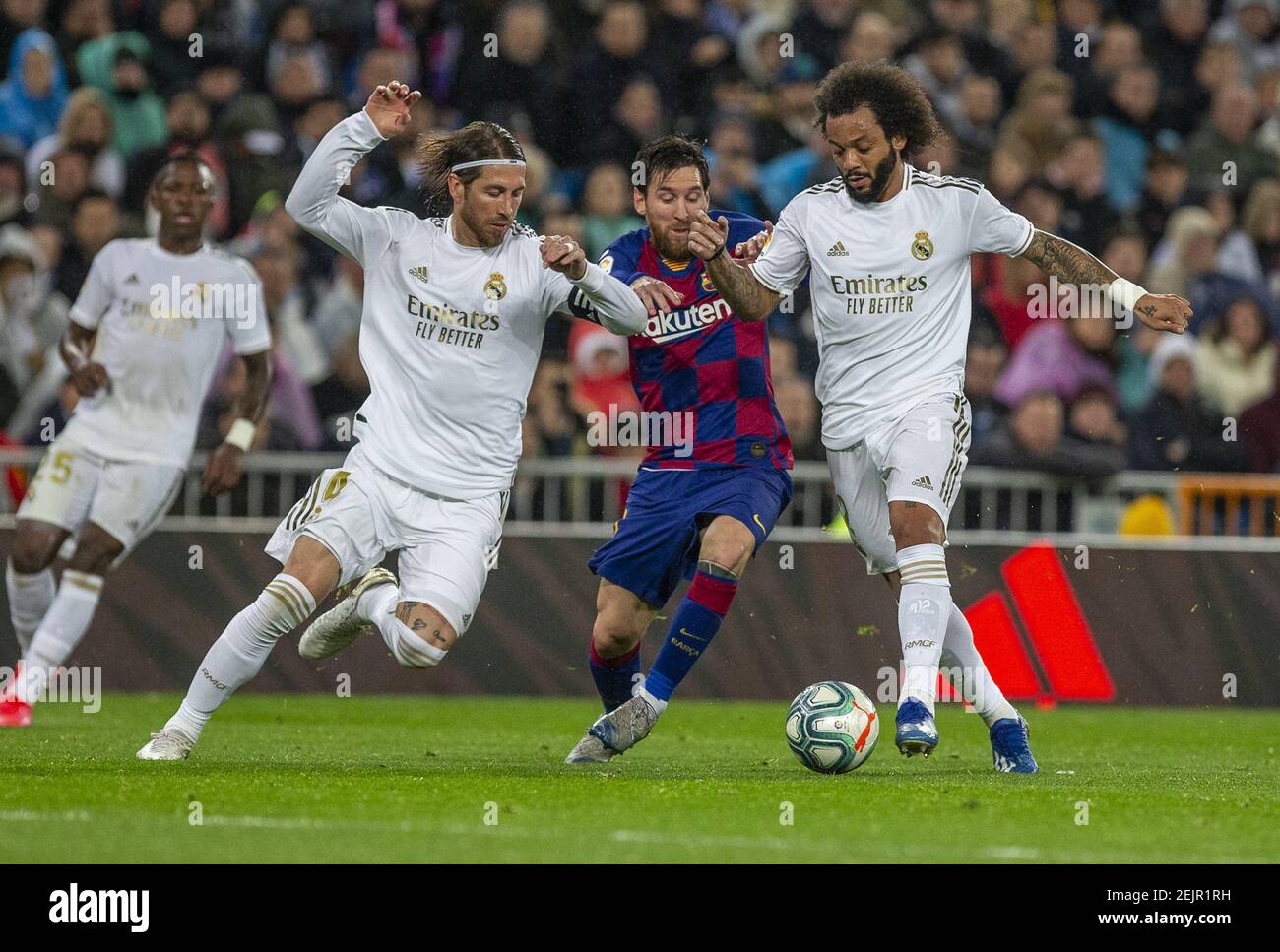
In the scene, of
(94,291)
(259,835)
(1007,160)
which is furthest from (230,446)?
(1007,160)

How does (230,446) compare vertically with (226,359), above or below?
below

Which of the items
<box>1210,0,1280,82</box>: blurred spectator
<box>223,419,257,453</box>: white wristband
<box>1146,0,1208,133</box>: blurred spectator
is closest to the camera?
<box>223,419,257,453</box>: white wristband

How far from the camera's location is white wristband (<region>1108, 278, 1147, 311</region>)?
8.46 m

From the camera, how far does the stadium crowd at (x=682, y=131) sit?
14.2 metres

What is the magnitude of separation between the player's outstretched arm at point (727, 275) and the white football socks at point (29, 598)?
179 inches

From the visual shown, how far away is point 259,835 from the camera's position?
20.3 feet

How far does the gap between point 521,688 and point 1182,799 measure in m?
6.32

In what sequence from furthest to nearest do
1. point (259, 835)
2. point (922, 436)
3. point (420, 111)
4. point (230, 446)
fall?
point (420, 111), point (230, 446), point (922, 436), point (259, 835)

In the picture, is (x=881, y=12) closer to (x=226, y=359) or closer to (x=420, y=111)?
(x=420, y=111)

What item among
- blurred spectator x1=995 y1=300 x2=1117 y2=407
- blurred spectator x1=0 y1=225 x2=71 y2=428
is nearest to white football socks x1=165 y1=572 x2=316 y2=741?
blurred spectator x1=0 y1=225 x2=71 y2=428

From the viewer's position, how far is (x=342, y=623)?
29.5 feet

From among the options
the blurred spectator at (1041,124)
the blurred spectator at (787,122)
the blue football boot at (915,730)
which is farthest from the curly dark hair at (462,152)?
the blurred spectator at (1041,124)

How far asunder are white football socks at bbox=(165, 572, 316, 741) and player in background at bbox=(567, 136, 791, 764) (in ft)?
4.42
